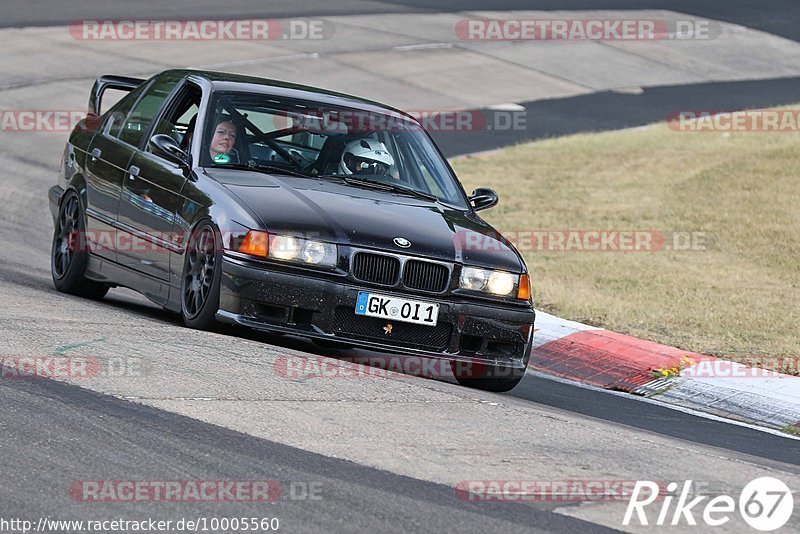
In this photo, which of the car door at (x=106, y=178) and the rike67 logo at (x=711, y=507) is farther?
the car door at (x=106, y=178)

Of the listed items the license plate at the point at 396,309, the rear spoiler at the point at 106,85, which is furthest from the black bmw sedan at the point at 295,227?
the rear spoiler at the point at 106,85

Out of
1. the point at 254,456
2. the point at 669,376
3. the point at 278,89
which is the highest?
the point at 278,89

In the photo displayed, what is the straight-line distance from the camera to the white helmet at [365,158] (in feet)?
29.3

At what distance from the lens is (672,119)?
23.2 meters

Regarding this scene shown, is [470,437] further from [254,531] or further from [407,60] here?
[407,60]

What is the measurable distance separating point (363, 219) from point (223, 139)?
4.20 ft

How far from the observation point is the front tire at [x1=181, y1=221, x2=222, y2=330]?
7.85 m

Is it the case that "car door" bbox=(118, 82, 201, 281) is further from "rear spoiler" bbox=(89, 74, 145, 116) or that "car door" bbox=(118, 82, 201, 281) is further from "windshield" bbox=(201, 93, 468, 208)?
"rear spoiler" bbox=(89, 74, 145, 116)

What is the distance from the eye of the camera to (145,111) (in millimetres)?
9719

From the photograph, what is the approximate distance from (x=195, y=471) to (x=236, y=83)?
14.0 feet

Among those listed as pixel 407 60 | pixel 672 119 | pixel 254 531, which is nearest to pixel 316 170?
pixel 254 531

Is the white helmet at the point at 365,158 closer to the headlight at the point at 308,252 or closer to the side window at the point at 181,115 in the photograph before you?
the side window at the point at 181,115

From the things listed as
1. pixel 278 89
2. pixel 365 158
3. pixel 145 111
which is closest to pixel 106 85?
pixel 145 111

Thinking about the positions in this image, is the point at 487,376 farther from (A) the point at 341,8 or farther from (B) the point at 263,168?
(A) the point at 341,8
